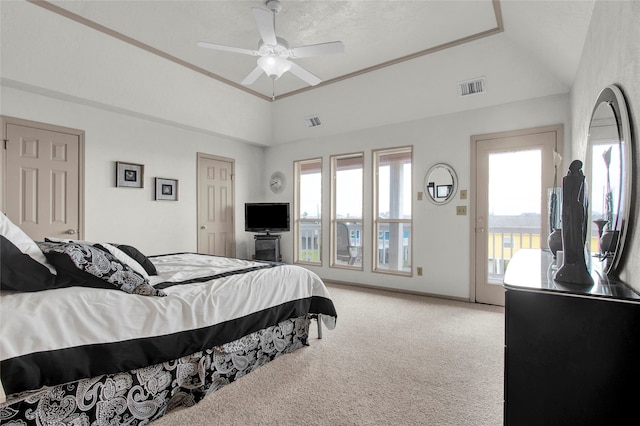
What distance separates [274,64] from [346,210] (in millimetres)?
2977

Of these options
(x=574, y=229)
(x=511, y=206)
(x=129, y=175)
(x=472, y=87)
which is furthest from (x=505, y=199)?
(x=129, y=175)

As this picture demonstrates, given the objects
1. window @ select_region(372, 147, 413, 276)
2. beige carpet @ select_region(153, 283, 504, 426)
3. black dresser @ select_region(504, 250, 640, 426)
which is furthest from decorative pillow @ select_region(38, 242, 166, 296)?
window @ select_region(372, 147, 413, 276)

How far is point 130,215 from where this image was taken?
411cm

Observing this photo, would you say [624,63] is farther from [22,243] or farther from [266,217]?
[266,217]

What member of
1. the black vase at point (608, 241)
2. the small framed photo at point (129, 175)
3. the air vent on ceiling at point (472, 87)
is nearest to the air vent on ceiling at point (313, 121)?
the air vent on ceiling at point (472, 87)

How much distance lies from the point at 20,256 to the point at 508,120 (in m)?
4.60

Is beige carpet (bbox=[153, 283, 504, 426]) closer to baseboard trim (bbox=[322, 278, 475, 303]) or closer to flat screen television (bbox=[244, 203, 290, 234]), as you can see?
baseboard trim (bbox=[322, 278, 475, 303])

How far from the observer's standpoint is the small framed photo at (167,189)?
4410mm

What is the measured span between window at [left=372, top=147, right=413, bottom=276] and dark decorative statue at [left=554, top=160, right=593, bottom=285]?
11.5 ft

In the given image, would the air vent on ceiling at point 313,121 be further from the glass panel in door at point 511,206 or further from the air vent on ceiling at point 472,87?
the glass panel in door at point 511,206

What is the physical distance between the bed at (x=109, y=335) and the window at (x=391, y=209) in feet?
10.3

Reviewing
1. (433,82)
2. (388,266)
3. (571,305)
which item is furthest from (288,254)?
(571,305)

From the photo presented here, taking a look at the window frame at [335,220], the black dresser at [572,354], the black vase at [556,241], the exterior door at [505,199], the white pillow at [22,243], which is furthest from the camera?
the window frame at [335,220]

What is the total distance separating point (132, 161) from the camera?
13.6 feet
